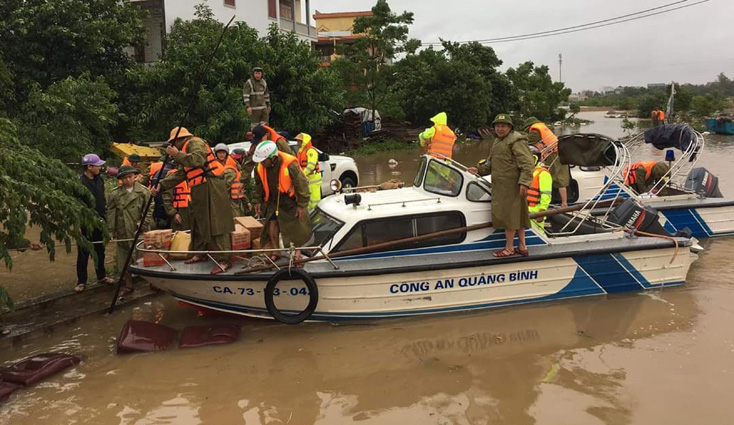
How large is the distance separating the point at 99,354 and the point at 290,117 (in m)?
13.1

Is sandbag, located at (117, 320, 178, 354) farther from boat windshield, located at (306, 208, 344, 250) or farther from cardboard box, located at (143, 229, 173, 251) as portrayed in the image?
boat windshield, located at (306, 208, 344, 250)

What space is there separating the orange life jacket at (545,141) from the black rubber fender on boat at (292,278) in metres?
4.43

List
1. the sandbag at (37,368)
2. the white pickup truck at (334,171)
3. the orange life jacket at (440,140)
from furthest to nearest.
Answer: the white pickup truck at (334,171) → the orange life jacket at (440,140) → the sandbag at (37,368)

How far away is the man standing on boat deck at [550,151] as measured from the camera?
27.0ft

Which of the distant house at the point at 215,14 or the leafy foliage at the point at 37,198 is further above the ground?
the distant house at the point at 215,14

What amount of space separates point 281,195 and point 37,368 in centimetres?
286

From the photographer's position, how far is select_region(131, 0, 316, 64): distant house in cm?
2123

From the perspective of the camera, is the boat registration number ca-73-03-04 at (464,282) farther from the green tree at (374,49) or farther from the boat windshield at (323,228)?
the green tree at (374,49)

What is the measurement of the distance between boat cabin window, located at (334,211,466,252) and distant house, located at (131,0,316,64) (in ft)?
56.5

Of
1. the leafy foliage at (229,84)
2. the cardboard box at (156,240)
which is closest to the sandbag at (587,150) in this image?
the cardboard box at (156,240)

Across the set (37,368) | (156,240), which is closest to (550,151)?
(156,240)

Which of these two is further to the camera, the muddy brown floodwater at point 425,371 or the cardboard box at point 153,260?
the cardboard box at point 153,260

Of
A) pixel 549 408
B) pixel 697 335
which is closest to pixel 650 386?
pixel 549 408

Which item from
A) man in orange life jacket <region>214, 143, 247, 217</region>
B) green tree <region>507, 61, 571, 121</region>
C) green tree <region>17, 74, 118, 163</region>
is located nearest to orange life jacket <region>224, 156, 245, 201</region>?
man in orange life jacket <region>214, 143, 247, 217</region>
